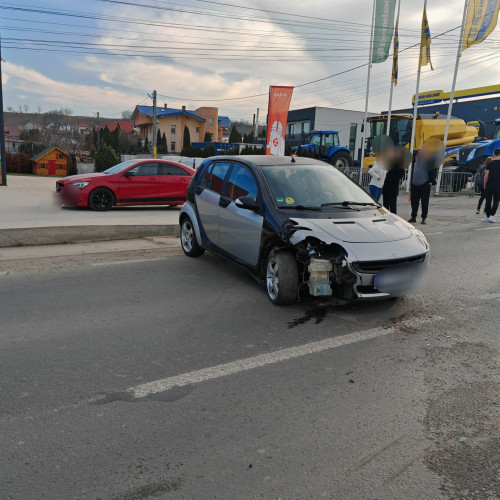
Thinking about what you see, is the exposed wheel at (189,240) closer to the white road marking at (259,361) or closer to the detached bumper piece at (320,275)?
the detached bumper piece at (320,275)

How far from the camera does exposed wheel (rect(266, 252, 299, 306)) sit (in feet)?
15.7

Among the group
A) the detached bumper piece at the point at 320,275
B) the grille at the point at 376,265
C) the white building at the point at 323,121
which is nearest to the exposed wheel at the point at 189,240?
the detached bumper piece at the point at 320,275

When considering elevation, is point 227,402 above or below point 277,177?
below

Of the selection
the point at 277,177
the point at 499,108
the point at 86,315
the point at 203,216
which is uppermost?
the point at 499,108

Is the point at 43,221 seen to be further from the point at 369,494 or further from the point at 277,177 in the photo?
the point at 369,494

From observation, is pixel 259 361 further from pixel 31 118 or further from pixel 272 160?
pixel 31 118

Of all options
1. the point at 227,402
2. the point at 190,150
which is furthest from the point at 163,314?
the point at 190,150

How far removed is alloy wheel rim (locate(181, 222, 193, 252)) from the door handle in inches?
50.2

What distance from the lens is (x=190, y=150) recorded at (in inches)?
1561

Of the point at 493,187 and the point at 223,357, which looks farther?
the point at 493,187

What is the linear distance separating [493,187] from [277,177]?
27.8ft

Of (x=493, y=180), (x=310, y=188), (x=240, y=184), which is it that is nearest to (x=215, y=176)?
(x=240, y=184)

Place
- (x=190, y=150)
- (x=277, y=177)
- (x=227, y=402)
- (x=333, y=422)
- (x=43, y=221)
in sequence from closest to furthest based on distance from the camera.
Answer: (x=333, y=422), (x=227, y=402), (x=277, y=177), (x=43, y=221), (x=190, y=150)

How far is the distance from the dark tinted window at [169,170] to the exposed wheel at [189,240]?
5.95 m
